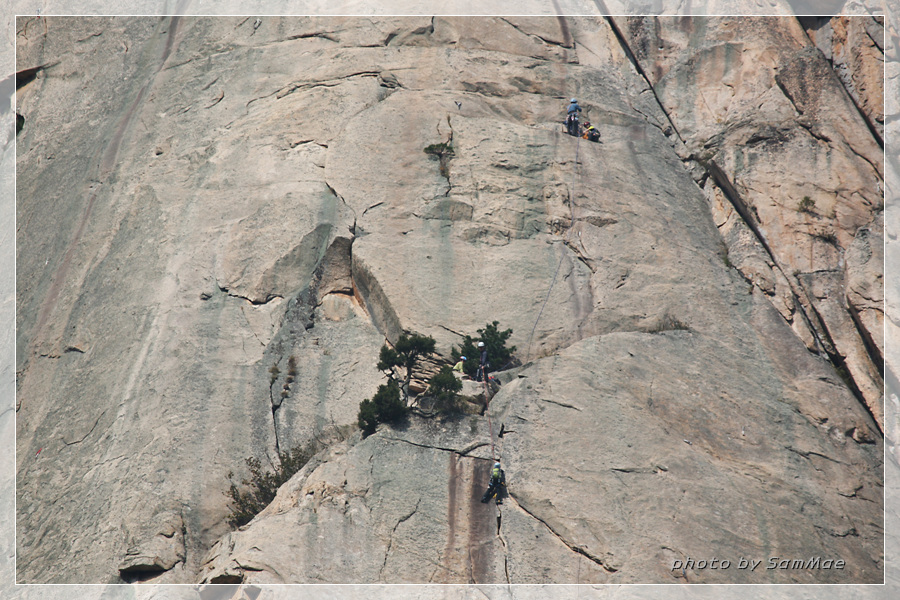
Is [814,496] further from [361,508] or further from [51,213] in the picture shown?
[51,213]

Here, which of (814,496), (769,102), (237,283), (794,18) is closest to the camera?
(814,496)

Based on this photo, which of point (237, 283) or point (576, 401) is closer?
point (576, 401)

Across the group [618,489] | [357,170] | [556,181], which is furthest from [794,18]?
[618,489]

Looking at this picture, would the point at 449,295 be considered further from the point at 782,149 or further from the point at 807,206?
the point at 782,149

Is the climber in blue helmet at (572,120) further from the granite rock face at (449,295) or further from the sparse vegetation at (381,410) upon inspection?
the sparse vegetation at (381,410)

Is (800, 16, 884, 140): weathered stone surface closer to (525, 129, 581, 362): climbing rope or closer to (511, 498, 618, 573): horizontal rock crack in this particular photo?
(525, 129, 581, 362): climbing rope

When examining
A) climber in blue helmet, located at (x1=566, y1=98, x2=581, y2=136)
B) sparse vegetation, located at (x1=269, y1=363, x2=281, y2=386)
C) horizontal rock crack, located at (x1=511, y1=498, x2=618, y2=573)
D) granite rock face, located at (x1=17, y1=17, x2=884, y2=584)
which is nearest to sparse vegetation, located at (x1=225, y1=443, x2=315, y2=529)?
granite rock face, located at (x1=17, y1=17, x2=884, y2=584)

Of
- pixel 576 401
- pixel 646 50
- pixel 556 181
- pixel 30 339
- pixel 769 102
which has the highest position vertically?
pixel 646 50
